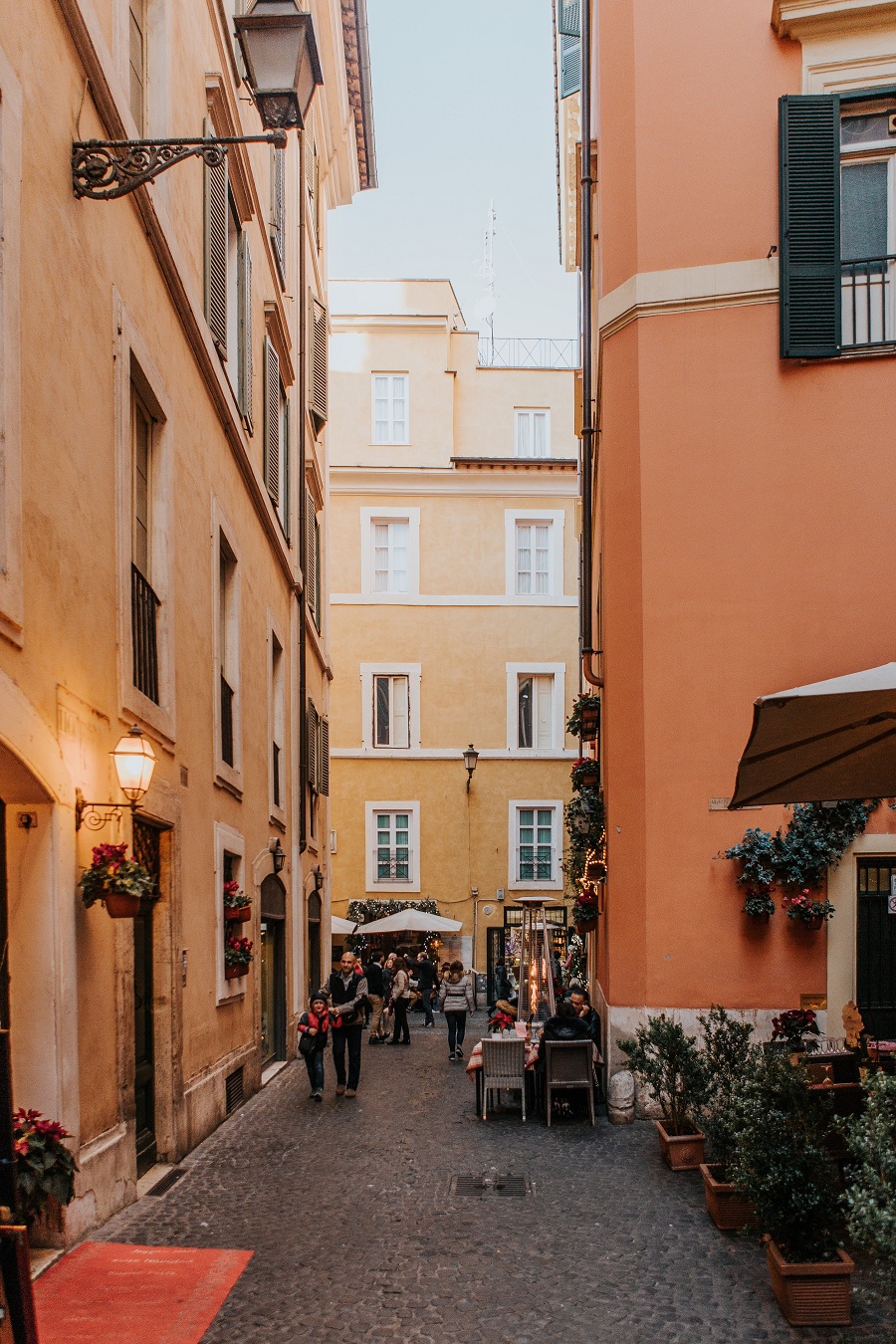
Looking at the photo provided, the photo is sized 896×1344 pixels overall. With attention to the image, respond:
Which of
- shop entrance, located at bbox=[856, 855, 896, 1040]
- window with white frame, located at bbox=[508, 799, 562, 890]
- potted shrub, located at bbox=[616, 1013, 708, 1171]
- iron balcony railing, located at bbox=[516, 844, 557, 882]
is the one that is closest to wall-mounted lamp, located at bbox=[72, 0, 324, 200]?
potted shrub, located at bbox=[616, 1013, 708, 1171]

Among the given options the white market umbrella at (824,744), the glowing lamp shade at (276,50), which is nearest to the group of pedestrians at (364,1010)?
the white market umbrella at (824,744)

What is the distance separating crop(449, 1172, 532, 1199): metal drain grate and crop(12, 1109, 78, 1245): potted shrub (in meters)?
3.22

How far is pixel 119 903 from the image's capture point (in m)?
7.09

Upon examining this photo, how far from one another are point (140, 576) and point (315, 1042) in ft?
19.3

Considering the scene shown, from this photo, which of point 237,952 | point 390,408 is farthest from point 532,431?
point 237,952

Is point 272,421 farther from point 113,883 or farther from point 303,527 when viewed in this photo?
point 113,883

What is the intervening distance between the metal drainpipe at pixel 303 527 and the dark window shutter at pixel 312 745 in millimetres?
579

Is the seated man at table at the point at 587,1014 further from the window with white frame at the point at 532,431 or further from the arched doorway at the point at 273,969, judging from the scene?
the window with white frame at the point at 532,431

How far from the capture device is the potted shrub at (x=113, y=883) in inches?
278

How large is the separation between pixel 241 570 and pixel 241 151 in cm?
445

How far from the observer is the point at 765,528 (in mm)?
11727

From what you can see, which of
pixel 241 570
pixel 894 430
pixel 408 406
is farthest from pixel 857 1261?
pixel 408 406

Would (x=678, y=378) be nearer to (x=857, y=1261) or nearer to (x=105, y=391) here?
(x=105, y=391)

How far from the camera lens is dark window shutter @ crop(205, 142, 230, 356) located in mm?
11859
